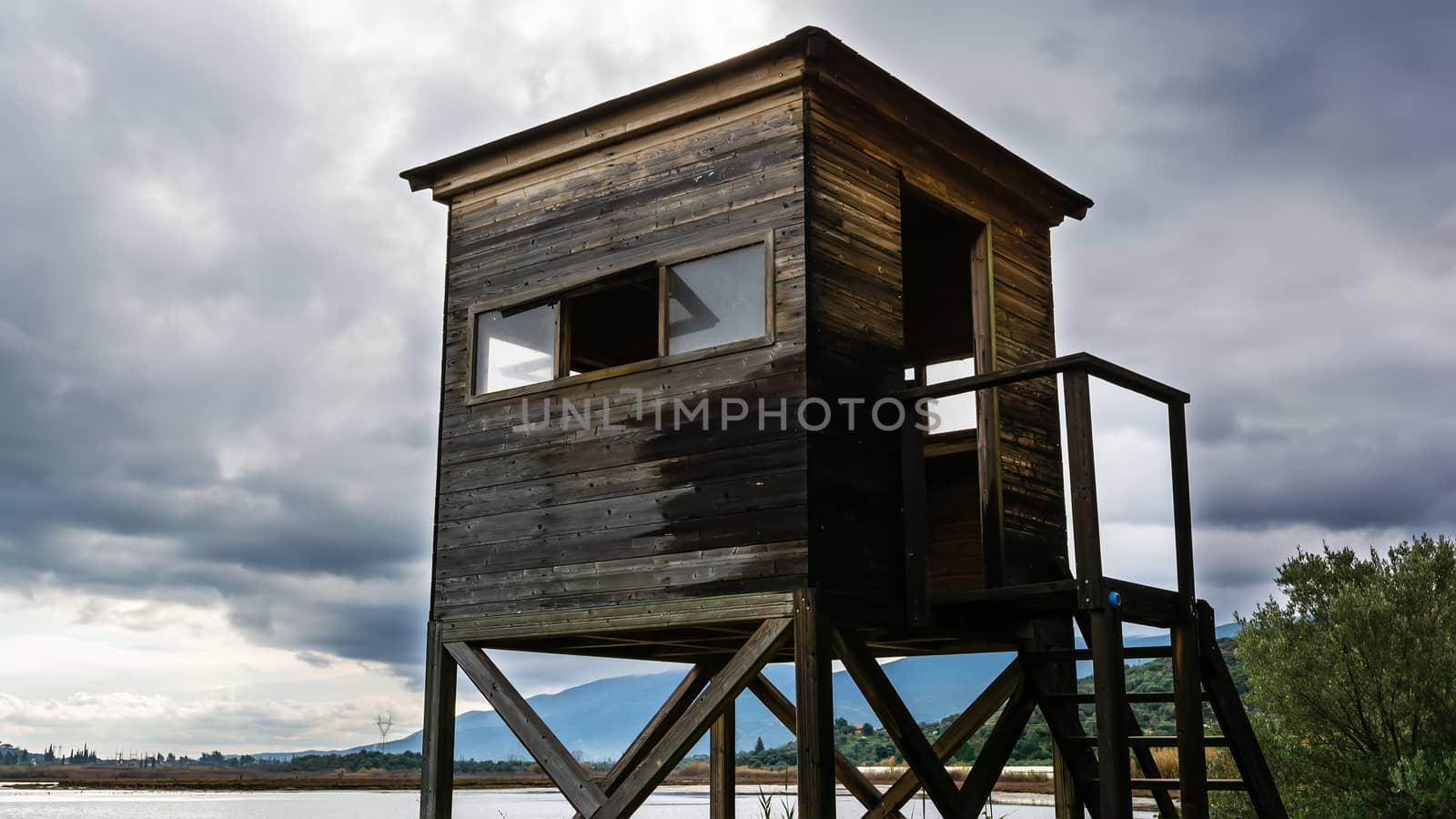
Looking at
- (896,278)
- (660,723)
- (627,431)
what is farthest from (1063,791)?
(627,431)

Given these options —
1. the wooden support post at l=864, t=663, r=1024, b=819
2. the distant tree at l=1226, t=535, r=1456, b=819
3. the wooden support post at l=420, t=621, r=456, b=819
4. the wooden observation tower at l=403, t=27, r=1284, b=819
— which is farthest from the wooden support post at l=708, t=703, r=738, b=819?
the distant tree at l=1226, t=535, r=1456, b=819

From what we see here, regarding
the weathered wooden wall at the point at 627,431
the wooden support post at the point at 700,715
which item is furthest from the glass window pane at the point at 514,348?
the wooden support post at the point at 700,715

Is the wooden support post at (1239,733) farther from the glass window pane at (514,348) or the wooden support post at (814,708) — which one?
the glass window pane at (514,348)

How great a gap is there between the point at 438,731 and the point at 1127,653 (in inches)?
198

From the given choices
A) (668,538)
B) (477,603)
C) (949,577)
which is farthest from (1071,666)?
(477,603)

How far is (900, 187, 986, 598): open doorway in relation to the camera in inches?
445

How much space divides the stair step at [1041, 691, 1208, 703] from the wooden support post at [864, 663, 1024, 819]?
50 cm

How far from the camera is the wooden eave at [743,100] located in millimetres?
8953

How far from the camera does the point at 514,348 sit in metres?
10.4

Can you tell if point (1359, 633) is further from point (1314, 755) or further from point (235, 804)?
point (235, 804)

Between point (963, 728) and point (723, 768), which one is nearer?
point (963, 728)

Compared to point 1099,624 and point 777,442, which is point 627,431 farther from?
point 1099,624

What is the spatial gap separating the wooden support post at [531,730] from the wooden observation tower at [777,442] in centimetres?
3

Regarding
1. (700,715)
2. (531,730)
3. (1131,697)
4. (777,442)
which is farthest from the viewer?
(531,730)
